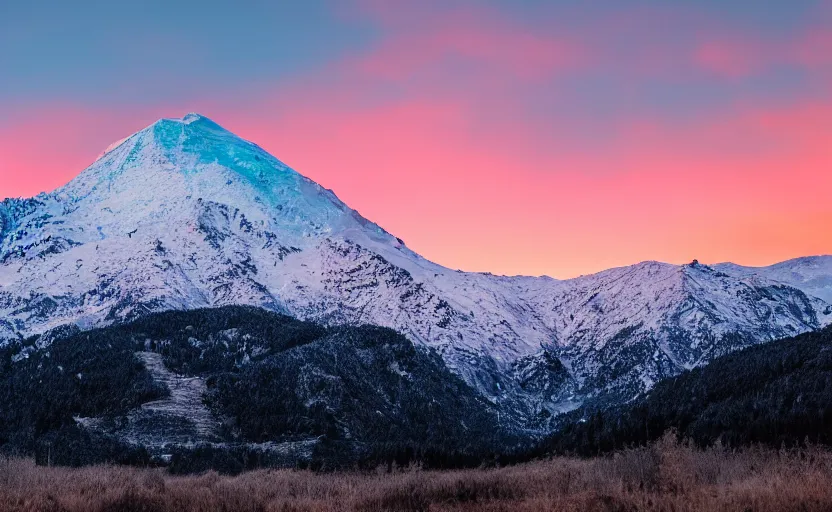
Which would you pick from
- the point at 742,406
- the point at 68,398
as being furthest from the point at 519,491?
the point at 68,398

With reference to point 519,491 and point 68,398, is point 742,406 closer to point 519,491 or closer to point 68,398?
point 519,491

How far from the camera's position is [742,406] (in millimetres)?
123000

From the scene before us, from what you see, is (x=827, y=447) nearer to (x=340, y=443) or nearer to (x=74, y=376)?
(x=340, y=443)

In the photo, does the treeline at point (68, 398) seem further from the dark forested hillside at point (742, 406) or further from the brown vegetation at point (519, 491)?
the brown vegetation at point (519, 491)

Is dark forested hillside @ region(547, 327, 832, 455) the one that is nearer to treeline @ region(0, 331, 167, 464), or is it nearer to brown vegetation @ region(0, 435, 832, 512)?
brown vegetation @ region(0, 435, 832, 512)

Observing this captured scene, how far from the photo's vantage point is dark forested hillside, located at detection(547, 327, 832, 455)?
101 metres

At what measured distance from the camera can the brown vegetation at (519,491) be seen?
138ft

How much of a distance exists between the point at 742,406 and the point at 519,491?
76.3 m

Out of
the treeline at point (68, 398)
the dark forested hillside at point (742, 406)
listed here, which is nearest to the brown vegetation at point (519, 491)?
the dark forested hillside at point (742, 406)

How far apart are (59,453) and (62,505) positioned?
319 ft

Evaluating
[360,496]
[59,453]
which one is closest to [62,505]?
[360,496]

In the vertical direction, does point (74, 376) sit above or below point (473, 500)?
above

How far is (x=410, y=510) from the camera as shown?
51.2 meters

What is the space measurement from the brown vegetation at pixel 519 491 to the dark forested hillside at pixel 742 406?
26.5m
